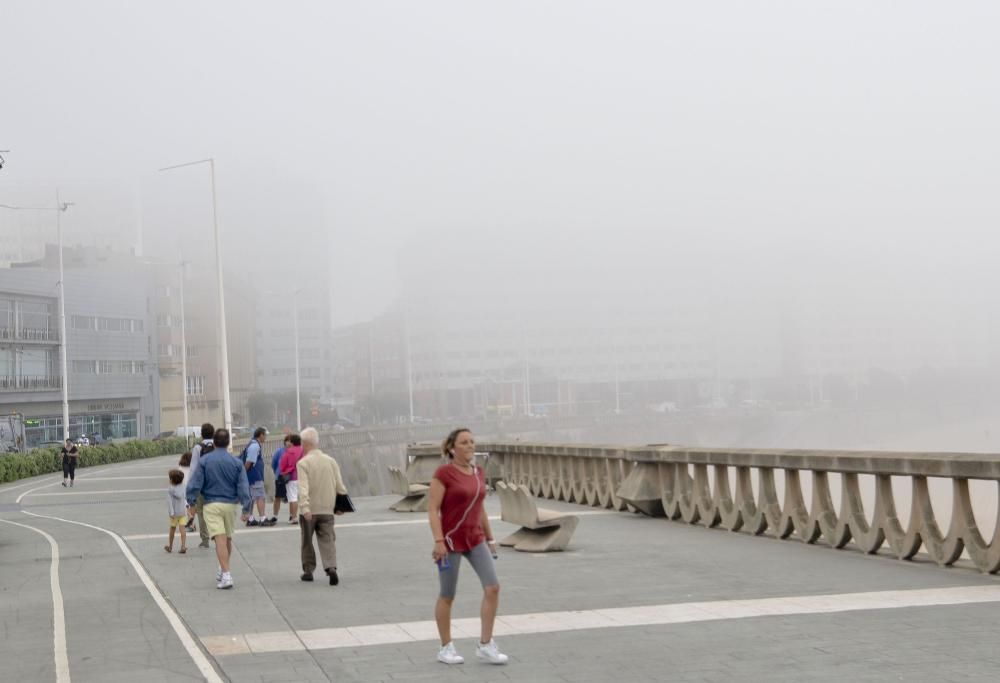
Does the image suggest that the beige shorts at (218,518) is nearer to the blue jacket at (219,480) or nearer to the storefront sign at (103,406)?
the blue jacket at (219,480)

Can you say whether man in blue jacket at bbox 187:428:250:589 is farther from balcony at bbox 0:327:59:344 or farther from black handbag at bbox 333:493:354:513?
balcony at bbox 0:327:59:344

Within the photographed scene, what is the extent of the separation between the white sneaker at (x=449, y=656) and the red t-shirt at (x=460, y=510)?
71 centimetres

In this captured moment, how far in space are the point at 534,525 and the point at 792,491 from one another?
145 inches

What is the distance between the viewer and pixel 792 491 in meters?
17.7

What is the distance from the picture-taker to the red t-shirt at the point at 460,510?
31.0ft

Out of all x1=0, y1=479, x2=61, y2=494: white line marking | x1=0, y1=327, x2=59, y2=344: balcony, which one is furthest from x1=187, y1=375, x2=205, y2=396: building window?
x1=0, y1=479, x2=61, y2=494: white line marking

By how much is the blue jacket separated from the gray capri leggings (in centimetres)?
682

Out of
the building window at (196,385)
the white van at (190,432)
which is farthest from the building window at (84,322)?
the building window at (196,385)

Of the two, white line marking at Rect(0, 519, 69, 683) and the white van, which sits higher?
the white van

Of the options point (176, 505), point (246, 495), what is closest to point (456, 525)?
point (246, 495)

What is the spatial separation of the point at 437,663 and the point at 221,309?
54.3m

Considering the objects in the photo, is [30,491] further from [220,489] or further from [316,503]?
[316,503]

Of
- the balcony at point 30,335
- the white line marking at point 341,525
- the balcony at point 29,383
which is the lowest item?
the white line marking at point 341,525

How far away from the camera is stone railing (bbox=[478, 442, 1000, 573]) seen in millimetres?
13766
